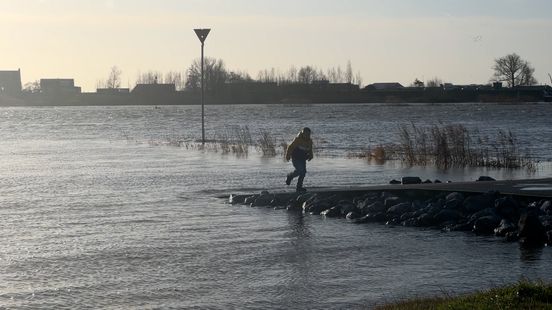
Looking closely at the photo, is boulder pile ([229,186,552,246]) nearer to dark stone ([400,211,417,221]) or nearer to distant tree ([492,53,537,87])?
dark stone ([400,211,417,221])

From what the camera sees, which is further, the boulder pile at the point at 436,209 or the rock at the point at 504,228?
the rock at the point at 504,228

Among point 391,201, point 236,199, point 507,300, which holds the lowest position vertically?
point 236,199

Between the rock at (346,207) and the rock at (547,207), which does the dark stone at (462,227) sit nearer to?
the rock at (547,207)

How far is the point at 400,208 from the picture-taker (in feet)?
66.5

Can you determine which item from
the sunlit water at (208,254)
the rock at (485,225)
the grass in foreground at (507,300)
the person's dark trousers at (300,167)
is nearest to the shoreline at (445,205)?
the rock at (485,225)

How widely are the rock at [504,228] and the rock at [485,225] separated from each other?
0.45 ft

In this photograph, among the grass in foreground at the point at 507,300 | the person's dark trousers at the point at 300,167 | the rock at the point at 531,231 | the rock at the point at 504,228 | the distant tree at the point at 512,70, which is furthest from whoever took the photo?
the distant tree at the point at 512,70

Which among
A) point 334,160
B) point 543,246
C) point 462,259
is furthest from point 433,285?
point 334,160

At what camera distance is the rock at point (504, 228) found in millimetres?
17602

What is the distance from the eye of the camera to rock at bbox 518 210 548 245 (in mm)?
16734

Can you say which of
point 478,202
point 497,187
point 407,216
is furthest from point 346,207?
point 497,187

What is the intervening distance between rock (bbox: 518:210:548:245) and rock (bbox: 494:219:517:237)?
1.70 feet

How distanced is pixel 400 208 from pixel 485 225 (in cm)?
244

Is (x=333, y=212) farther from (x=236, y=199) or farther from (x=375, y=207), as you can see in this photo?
(x=236, y=199)
